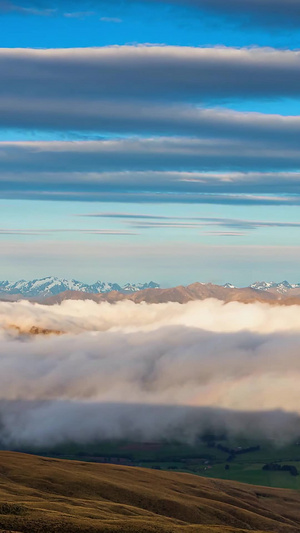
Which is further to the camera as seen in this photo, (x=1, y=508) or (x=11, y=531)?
(x=1, y=508)

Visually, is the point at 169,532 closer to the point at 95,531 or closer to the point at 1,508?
the point at 95,531

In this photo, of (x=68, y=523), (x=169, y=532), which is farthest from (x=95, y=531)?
(x=169, y=532)

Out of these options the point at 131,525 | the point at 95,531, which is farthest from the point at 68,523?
the point at 131,525

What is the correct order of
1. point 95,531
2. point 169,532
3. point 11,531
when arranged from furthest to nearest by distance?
point 169,532 < point 95,531 < point 11,531

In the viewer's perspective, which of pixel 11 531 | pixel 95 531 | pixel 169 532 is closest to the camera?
pixel 11 531

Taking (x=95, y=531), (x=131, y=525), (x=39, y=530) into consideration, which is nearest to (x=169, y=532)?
(x=131, y=525)

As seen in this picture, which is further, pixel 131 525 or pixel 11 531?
pixel 131 525

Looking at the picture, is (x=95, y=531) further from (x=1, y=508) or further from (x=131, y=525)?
(x=1, y=508)

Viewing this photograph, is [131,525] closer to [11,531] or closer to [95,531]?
[95,531]
